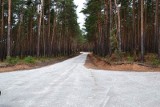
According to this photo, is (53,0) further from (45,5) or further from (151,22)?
(151,22)

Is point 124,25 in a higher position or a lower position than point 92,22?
lower

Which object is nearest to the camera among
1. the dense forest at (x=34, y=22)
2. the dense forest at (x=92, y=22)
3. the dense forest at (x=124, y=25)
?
the dense forest at (x=124, y=25)

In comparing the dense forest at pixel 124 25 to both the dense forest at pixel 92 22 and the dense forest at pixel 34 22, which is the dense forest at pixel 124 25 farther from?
the dense forest at pixel 34 22

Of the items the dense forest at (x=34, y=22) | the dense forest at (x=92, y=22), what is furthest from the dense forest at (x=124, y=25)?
the dense forest at (x=34, y=22)

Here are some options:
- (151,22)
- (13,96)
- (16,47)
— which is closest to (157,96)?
(13,96)

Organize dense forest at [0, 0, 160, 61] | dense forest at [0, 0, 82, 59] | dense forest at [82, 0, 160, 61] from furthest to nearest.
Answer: dense forest at [0, 0, 82, 59]
dense forest at [0, 0, 160, 61]
dense forest at [82, 0, 160, 61]

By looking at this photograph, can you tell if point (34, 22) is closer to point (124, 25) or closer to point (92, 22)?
point (92, 22)

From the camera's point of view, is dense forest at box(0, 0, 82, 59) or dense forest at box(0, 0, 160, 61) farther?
dense forest at box(0, 0, 82, 59)

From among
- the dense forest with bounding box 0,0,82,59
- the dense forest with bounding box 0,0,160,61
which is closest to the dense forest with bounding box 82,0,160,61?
the dense forest with bounding box 0,0,160,61

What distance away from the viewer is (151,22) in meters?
57.0

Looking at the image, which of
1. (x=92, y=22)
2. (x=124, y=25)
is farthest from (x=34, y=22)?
(x=124, y=25)

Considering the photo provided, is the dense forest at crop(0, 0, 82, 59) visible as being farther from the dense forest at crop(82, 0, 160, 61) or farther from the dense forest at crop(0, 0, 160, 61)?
the dense forest at crop(82, 0, 160, 61)

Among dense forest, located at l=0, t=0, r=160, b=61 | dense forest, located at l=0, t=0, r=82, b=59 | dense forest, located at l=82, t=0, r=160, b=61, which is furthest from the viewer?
dense forest, located at l=0, t=0, r=82, b=59

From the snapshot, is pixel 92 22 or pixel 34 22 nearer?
pixel 92 22
